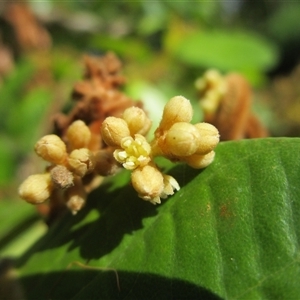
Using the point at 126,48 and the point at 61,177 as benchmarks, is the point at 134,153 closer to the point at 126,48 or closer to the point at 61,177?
the point at 61,177

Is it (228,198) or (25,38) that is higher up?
(228,198)

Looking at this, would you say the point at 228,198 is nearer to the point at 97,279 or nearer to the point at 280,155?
the point at 280,155

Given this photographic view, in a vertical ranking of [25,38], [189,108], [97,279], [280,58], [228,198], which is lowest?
[280,58]

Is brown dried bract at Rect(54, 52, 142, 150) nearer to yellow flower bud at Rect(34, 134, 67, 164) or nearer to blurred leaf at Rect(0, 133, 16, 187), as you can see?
yellow flower bud at Rect(34, 134, 67, 164)

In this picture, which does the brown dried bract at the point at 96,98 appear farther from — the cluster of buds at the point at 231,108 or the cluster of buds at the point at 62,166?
the cluster of buds at the point at 231,108

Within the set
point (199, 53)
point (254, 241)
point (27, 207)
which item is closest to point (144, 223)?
point (254, 241)

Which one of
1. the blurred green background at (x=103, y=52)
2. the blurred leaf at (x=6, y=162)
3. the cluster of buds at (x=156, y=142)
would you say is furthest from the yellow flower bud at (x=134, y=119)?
the blurred leaf at (x=6, y=162)
